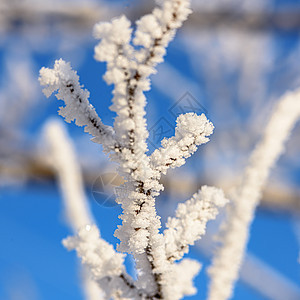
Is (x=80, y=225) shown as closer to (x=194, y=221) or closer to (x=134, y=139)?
(x=194, y=221)

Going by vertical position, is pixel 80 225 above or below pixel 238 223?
below

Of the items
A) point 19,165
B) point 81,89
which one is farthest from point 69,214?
point 19,165

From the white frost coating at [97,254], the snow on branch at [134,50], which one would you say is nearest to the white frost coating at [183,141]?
the snow on branch at [134,50]

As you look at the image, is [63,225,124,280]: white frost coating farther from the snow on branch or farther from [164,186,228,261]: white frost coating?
the snow on branch

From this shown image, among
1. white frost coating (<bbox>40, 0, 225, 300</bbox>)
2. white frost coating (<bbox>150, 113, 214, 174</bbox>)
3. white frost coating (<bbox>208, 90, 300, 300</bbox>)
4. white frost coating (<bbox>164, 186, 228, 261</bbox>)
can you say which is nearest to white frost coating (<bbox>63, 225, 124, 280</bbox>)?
white frost coating (<bbox>40, 0, 225, 300</bbox>)

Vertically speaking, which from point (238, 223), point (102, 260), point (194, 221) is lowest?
point (102, 260)

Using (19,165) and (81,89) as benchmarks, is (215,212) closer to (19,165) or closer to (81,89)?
(81,89)

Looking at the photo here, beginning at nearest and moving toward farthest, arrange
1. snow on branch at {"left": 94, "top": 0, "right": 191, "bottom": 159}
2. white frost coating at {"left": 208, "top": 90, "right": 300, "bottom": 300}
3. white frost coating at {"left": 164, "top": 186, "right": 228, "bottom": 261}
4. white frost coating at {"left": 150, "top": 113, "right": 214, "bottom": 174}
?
1. snow on branch at {"left": 94, "top": 0, "right": 191, "bottom": 159}
2. white frost coating at {"left": 150, "top": 113, "right": 214, "bottom": 174}
3. white frost coating at {"left": 164, "top": 186, "right": 228, "bottom": 261}
4. white frost coating at {"left": 208, "top": 90, "right": 300, "bottom": 300}

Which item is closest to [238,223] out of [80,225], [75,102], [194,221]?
[194,221]

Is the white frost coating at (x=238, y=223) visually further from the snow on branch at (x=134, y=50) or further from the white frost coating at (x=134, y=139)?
the snow on branch at (x=134, y=50)
